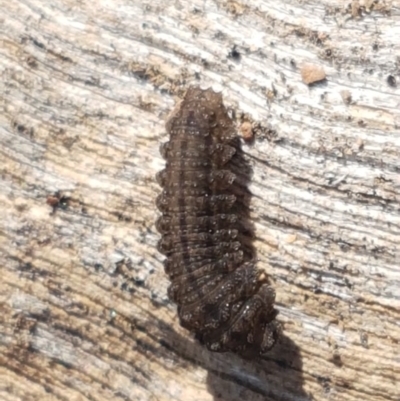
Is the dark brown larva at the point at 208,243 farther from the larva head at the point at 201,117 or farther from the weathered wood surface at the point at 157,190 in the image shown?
the weathered wood surface at the point at 157,190

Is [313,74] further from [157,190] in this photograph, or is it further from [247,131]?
[157,190]

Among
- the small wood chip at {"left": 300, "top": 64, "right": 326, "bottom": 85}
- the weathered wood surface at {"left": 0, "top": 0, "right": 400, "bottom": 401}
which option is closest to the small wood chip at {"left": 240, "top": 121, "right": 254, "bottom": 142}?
the weathered wood surface at {"left": 0, "top": 0, "right": 400, "bottom": 401}

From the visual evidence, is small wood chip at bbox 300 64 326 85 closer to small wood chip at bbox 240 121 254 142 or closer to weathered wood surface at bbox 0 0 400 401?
weathered wood surface at bbox 0 0 400 401

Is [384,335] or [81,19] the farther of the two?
[81,19]

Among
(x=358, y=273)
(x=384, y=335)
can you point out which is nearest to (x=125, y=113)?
(x=358, y=273)

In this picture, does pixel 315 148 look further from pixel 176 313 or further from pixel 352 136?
pixel 176 313

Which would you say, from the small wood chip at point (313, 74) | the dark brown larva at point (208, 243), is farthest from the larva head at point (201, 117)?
the small wood chip at point (313, 74)
